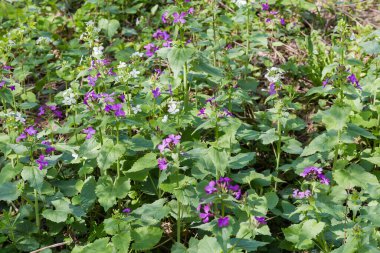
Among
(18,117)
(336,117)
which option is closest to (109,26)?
(18,117)

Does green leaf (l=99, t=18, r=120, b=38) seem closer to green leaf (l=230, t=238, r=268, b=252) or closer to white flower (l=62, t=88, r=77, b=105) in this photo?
white flower (l=62, t=88, r=77, b=105)

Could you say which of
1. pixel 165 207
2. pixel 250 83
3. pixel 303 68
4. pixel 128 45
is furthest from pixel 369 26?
pixel 165 207

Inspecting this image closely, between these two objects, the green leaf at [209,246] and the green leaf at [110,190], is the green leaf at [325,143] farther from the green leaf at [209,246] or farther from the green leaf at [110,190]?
the green leaf at [110,190]

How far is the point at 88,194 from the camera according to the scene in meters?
3.61

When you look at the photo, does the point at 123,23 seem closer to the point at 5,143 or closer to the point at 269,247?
the point at 5,143

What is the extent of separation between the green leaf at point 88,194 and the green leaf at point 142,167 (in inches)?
10.1

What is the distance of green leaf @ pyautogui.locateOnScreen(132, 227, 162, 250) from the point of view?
3.21m

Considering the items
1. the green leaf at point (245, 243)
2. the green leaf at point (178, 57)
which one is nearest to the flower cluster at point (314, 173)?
the green leaf at point (245, 243)

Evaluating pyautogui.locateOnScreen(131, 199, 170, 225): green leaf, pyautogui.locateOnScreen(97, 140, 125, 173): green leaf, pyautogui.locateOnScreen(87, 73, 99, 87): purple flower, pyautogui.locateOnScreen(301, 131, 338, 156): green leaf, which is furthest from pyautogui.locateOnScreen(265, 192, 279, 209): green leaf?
pyautogui.locateOnScreen(87, 73, 99, 87): purple flower

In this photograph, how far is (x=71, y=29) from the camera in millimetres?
6266

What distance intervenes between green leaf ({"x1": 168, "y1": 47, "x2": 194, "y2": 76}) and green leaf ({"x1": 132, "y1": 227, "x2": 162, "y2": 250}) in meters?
1.09

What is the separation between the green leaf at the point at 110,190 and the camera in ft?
11.4

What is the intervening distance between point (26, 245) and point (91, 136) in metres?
0.84

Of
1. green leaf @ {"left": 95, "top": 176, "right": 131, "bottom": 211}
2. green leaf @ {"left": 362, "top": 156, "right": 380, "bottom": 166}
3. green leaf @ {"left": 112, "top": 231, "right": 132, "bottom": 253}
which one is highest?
green leaf @ {"left": 95, "top": 176, "right": 131, "bottom": 211}
